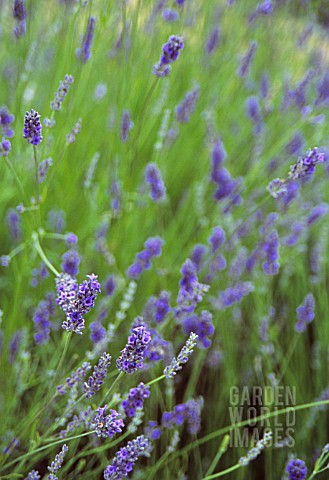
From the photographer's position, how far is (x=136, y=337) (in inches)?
29.4

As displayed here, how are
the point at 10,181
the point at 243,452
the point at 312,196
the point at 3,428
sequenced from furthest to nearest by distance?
the point at 312,196 → the point at 10,181 → the point at 243,452 → the point at 3,428

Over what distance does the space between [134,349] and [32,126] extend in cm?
46

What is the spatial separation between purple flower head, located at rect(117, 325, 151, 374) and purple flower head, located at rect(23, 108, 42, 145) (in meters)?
0.42

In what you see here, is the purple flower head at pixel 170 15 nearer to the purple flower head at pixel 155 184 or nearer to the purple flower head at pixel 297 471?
the purple flower head at pixel 155 184

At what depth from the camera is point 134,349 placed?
0.76 meters

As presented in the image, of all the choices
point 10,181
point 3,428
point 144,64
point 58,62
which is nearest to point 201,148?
point 144,64

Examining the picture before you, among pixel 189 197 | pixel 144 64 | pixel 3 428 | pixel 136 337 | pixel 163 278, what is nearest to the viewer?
pixel 136 337

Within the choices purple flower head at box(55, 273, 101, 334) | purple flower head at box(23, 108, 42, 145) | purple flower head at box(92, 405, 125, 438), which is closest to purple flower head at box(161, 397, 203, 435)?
purple flower head at box(92, 405, 125, 438)

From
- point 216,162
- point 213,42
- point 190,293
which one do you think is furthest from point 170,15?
point 190,293

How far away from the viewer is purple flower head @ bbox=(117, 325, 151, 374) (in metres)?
0.75

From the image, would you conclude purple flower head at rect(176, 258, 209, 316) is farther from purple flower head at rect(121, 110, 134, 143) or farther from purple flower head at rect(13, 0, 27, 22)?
purple flower head at rect(13, 0, 27, 22)

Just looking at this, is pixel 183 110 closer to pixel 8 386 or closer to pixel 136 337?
pixel 8 386

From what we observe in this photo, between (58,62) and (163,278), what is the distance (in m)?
0.92

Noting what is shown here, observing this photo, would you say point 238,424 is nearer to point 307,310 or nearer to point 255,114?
point 307,310
